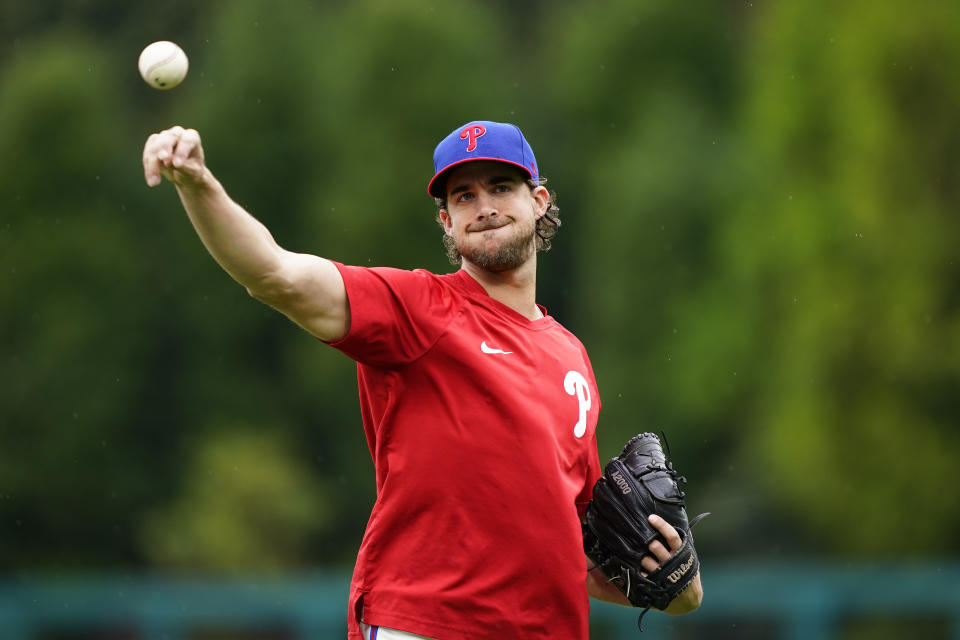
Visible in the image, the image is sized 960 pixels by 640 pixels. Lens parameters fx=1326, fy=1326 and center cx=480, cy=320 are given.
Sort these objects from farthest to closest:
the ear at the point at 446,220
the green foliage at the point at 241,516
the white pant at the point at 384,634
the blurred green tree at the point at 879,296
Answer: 1. the green foliage at the point at 241,516
2. the blurred green tree at the point at 879,296
3. the ear at the point at 446,220
4. the white pant at the point at 384,634

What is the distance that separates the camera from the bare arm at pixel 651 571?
4.16 metres

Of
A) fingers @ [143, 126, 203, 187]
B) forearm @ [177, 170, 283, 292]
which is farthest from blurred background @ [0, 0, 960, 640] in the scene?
fingers @ [143, 126, 203, 187]

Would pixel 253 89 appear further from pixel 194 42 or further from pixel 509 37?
pixel 509 37

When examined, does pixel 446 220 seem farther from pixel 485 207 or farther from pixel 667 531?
pixel 667 531

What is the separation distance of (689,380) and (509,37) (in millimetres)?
15215

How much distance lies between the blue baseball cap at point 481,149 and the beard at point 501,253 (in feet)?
0.67

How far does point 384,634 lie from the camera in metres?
3.58

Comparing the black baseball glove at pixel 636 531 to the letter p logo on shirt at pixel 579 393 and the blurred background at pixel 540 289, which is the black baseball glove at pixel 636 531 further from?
the blurred background at pixel 540 289

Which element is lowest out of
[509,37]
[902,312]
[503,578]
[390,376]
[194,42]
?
[503,578]

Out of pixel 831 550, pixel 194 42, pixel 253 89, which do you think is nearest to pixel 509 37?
pixel 194 42

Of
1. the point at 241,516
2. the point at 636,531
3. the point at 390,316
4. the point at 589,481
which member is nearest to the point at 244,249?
the point at 390,316

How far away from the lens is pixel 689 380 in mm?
18203

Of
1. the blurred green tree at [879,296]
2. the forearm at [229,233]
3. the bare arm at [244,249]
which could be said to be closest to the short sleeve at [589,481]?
the bare arm at [244,249]

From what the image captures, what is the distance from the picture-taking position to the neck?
3.98 metres
